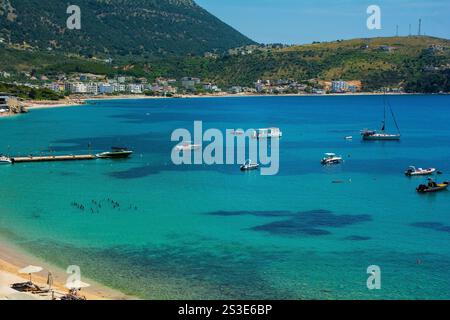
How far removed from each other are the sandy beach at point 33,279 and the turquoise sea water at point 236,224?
0.69m

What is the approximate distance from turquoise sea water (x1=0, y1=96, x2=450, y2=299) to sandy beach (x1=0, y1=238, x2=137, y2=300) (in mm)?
690

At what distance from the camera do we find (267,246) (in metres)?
31.0

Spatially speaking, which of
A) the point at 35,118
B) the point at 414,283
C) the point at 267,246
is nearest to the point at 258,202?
the point at 267,246

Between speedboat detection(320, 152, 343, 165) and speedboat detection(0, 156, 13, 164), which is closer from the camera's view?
speedboat detection(0, 156, 13, 164)

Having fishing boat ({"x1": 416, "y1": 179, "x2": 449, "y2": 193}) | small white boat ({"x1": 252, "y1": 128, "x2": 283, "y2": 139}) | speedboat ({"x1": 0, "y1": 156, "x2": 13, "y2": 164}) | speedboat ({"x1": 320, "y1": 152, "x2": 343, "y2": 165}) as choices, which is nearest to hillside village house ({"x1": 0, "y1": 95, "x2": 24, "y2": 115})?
small white boat ({"x1": 252, "y1": 128, "x2": 283, "y2": 139})

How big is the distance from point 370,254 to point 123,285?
12.3 m

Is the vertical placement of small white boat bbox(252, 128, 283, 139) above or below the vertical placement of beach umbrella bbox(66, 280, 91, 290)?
above

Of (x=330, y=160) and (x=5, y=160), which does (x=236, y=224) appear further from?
(x=5, y=160)

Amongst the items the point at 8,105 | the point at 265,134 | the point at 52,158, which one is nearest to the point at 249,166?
the point at 52,158

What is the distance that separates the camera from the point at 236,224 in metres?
36.0

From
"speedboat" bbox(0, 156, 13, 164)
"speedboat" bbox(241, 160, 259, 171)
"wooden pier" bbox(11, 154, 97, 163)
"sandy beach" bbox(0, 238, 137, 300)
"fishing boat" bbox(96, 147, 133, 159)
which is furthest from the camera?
"fishing boat" bbox(96, 147, 133, 159)

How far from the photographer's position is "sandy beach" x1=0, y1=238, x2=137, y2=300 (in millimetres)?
22167

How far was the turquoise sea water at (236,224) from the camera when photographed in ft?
85.1

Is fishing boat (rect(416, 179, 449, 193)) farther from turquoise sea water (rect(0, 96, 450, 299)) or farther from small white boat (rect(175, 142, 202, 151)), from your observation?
small white boat (rect(175, 142, 202, 151))
